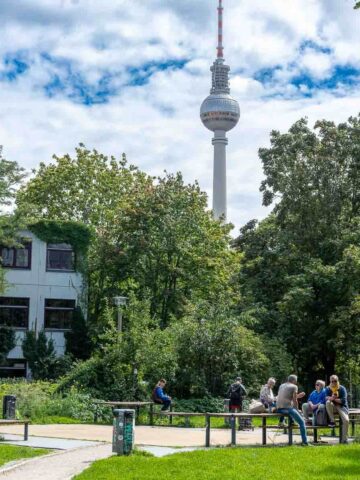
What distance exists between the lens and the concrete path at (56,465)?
13.9 meters

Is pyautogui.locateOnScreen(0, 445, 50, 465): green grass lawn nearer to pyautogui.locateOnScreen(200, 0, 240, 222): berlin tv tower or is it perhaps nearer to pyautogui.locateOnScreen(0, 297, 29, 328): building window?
pyautogui.locateOnScreen(0, 297, 29, 328): building window

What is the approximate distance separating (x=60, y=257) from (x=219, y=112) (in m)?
84.2

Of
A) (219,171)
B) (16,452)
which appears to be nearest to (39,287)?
(16,452)

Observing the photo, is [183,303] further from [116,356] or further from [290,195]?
[116,356]

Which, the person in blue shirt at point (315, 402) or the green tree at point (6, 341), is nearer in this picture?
the person in blue shirt at point (315, 402)

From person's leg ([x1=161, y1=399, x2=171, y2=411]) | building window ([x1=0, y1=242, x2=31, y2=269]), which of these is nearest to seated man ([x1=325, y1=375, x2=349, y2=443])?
person's leg ([x1=161, y1=399, x2=171, y2=411])

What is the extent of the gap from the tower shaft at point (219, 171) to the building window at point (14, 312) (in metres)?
78.7

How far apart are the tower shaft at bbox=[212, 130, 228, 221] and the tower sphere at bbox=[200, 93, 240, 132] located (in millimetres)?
1335

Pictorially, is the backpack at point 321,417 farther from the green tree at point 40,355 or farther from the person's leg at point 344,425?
the green tree at point 40,355

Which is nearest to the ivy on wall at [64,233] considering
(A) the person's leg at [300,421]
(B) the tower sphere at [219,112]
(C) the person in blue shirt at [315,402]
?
(C) the person in blue shirt at [315,402]

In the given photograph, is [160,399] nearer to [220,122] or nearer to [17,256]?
[17,256]

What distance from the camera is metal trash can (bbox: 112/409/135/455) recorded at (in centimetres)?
Answer: 1602

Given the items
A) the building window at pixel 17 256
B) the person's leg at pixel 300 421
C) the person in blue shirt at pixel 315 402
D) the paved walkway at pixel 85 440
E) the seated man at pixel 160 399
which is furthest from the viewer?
the building window at pixel 17 256

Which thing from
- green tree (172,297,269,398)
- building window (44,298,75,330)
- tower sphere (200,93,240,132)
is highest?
tower sphere (200,93,240,132)
